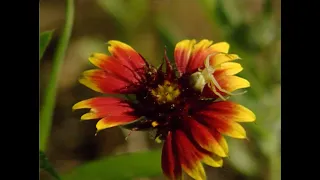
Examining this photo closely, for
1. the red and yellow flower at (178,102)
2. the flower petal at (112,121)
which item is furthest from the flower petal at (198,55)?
the flower petal at (112,121)

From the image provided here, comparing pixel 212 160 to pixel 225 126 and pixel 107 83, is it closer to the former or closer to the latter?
pixel 225 126

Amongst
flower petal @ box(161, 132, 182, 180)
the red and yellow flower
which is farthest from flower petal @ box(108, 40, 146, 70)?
flower petal @ box(161, 132, 182, 180)

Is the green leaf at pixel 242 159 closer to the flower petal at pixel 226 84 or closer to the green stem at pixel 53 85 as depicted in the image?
the flower petal at pixel 226 84

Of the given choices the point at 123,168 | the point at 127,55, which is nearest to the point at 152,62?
the point at 127,55

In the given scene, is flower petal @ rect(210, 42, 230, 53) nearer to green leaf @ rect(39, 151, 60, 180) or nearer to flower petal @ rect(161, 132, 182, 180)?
flower petal @ rect(161, 132, 182, 180)

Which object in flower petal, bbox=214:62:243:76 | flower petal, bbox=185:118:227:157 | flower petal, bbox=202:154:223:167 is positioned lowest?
flower petal, bbox=202:154:223:167
